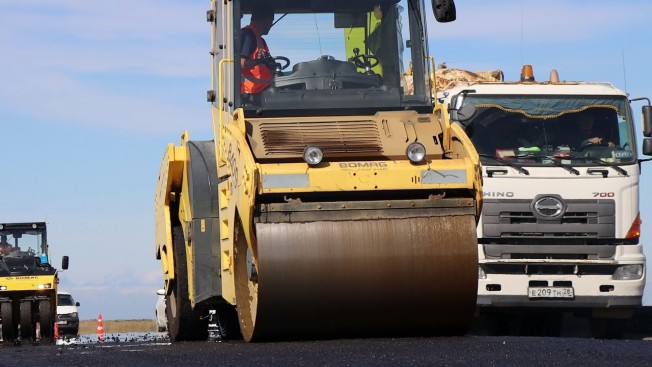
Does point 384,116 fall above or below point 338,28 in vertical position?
below

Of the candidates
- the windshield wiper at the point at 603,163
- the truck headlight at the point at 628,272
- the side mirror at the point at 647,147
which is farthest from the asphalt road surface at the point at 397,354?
the side mirror at the point at 647,147

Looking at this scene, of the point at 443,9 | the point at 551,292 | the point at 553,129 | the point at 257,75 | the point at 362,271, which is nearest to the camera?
the point at 362,271

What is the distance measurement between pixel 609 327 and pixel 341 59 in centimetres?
580

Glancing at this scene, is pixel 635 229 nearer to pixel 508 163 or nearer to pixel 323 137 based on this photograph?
pixel 508 163

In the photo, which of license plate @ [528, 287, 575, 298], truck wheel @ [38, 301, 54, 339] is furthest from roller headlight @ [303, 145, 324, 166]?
truck wheel @ [38, 301, 54, 339]

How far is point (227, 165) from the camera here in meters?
11.1

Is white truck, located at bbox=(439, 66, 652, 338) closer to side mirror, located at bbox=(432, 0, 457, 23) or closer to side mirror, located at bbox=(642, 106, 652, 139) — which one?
side mirror, located at bbox=(642, 106, 652, 139)

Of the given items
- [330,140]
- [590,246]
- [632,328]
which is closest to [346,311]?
[330,140]

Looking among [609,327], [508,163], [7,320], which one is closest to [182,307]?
[508,163]

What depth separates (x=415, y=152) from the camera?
33.4ft

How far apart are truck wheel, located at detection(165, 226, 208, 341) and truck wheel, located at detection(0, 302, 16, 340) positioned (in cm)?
835

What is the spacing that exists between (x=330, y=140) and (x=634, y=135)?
5.48m

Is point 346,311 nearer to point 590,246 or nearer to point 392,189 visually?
point 392,189

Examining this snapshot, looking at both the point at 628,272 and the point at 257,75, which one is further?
the point at 628,272
